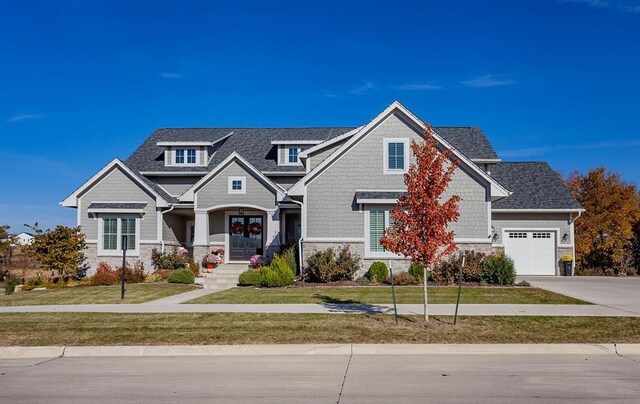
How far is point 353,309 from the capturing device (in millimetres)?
15273

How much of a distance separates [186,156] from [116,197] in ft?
15.8

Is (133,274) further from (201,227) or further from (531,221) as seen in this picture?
(531,221)

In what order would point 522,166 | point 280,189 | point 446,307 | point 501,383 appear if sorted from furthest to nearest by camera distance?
point 522,166 < point 280,189 < point 446,307 < point 501,383

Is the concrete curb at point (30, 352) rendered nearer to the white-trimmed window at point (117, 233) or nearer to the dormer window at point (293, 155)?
the white-trimmed window at point (117, 233)

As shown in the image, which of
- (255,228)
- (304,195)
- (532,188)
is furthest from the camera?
(532,188)

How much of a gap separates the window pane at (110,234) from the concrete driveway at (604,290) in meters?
18.9

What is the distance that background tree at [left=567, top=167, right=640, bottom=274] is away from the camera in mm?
29094

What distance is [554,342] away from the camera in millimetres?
11289

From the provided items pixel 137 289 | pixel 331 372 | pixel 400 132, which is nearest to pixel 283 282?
pixel 137 289

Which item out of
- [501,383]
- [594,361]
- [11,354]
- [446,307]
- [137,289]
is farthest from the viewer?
[137,289]

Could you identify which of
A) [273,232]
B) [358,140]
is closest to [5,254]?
[273,232]

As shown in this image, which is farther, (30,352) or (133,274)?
(133,274)

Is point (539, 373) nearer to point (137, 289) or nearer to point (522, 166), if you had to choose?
point (137, 289)

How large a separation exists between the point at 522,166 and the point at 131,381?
92.3ft
